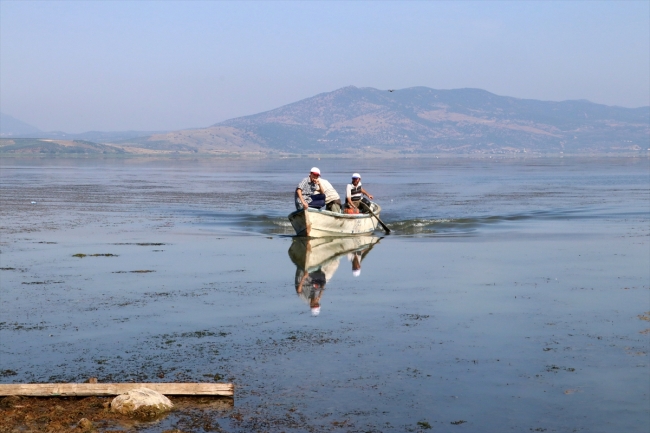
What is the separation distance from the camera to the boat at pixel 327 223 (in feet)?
102

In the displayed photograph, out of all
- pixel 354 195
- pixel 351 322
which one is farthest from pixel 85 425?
pixel 354 195

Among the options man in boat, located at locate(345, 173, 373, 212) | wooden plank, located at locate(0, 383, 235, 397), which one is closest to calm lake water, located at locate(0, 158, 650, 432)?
wooden plank, located at locate(0, 383, 235, 397)

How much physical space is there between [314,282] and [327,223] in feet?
33.4

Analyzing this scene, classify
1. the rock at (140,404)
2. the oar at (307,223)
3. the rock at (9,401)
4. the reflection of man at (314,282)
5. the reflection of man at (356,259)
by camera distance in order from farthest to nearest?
the oar at (307,223)
the reflection of man at (356,259)
the reflection of man at (314,282)
the rock at (9,401)
the rock at (140,404)

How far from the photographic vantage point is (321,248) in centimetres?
2978

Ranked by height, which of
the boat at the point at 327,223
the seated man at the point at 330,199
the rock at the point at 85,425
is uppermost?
the seated man at the point at 330,199

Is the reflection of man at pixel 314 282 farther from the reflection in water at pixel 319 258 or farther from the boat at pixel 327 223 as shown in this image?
the boat at pixel 327 223

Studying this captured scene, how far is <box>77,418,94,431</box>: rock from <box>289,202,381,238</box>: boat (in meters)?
20.4

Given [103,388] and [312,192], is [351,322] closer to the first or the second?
[103,388]

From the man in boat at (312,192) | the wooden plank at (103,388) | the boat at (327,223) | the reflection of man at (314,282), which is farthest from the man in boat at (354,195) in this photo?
the wooden plank at (103,388)

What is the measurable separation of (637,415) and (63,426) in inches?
291

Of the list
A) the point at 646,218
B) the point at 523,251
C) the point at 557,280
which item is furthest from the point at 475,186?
the point at 557,280

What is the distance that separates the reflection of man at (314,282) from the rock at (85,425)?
7574 millimetres

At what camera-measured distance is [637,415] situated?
11.6 metres
